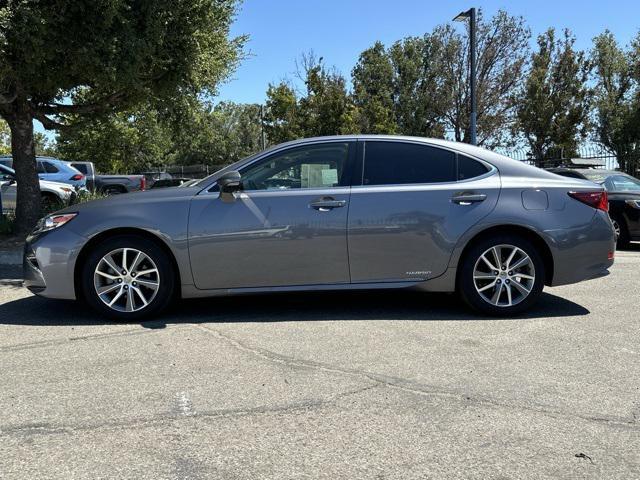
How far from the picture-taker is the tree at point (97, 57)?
8.07 meters

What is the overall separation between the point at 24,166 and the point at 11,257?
2153mm

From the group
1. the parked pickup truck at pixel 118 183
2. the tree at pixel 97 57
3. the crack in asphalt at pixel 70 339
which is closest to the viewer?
the crack in asphalt at pixel 70 339

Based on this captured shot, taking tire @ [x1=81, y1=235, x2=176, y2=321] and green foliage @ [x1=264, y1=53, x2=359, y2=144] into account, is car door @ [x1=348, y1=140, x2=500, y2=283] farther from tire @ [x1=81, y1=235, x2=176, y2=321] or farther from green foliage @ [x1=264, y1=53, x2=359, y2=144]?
green foliage @ [x1=264, y1=53, x2=359, y2=144]

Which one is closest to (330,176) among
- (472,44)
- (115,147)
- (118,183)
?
(472,44)

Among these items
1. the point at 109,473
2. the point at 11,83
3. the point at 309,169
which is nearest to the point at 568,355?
the point at 309,169

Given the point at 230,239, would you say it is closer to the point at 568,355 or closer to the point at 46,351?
the point at 46,351

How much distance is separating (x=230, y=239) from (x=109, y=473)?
8.57 feet

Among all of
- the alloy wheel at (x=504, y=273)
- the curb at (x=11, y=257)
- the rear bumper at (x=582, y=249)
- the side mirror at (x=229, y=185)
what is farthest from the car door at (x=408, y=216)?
the curb at (x=11, y=257)

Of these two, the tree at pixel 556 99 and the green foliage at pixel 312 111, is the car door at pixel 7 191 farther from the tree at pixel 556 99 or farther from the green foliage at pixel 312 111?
the tree at pixel 556 99

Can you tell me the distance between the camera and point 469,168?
5352 mm

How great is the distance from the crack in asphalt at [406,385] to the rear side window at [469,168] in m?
2.28

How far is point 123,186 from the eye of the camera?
19750mm

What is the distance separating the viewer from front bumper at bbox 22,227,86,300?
16.5ft

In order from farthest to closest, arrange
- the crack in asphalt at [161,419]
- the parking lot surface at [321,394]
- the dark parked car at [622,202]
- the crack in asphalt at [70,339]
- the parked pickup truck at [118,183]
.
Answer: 1. the parked pickup truck at [118,183]
2. the dark parked car at [622,202]
3. the crack in asphalt at [70,339]
4. the crack in asphalt at [161,419]
5. the parking lot surface at [321,394]
